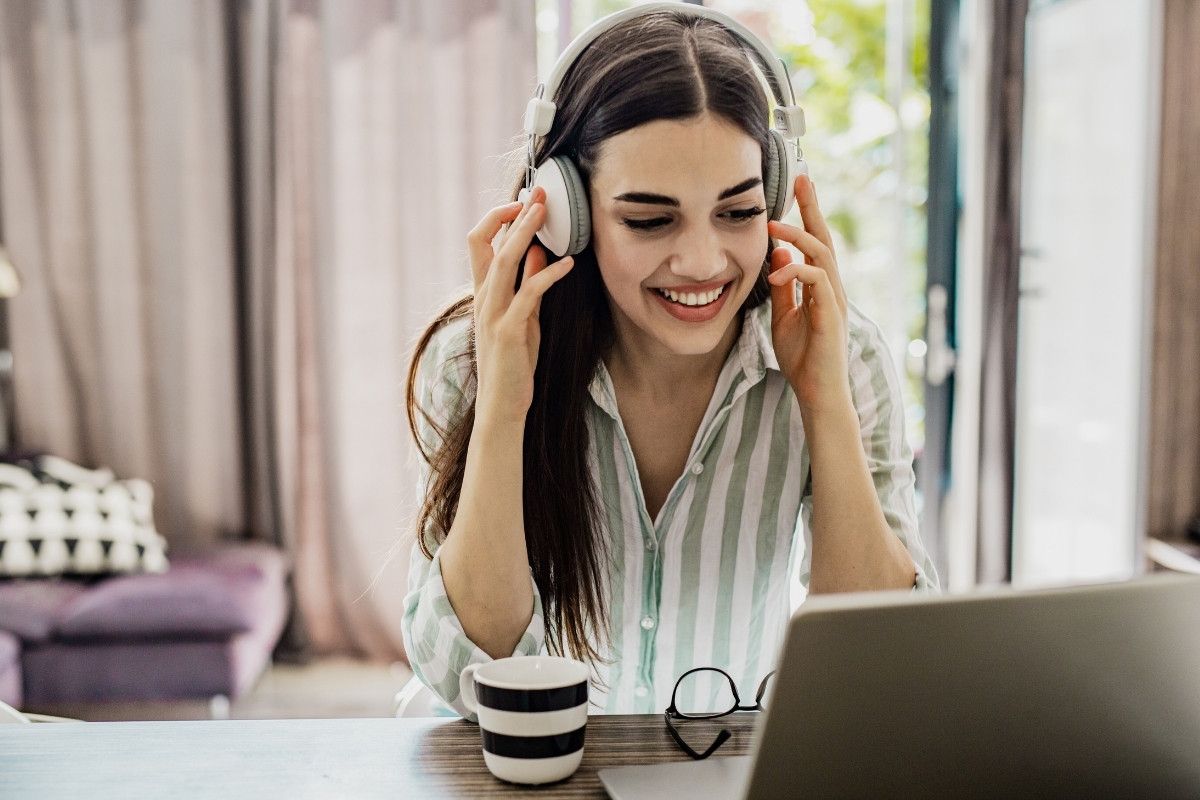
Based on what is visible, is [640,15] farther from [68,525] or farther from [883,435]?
[68,525]

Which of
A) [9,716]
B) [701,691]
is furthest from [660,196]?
[9,716]

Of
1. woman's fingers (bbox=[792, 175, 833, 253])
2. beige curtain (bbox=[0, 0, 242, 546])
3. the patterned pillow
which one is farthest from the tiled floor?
woman's fingers (bbox=[792, 175, 833, 253])

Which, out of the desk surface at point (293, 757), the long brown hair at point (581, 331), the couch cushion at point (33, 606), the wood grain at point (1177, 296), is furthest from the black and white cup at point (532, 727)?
the wood grain at point (1177, 296)

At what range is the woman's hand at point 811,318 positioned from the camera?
1.10 metres

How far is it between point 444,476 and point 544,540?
0.13 m

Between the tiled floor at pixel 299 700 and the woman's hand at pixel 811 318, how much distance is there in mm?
1864

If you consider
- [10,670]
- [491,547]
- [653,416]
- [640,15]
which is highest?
[640,15]

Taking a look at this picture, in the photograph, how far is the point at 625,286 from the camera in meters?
1.12

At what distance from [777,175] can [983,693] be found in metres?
0.69

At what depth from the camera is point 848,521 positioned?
3.54 feet

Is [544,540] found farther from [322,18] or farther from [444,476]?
[322,18]

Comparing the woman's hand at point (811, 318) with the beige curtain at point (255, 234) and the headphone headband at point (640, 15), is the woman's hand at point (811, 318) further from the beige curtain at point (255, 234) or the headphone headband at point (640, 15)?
the beige curtain at point (255, 234)

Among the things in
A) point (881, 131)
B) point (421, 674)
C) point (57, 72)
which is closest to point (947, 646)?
point (421, 674)

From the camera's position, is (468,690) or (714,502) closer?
(468,690)
